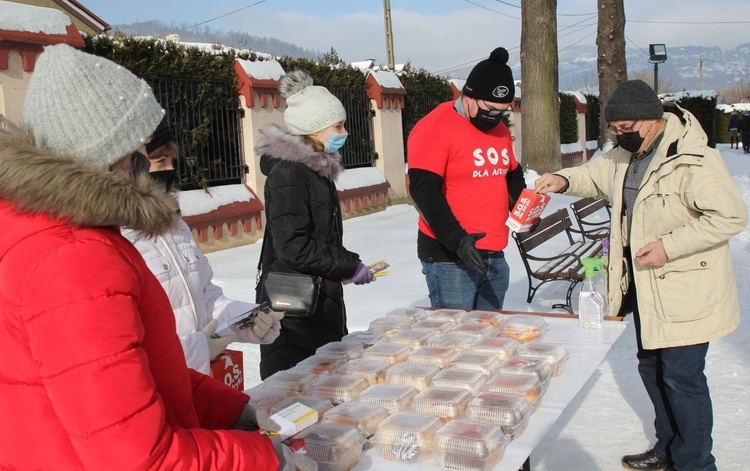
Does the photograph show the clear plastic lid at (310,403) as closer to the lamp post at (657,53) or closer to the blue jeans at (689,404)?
the blue jeans at (689,404)

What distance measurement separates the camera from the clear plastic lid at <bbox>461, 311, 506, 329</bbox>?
2840mm

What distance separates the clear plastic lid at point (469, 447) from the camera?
1.72 m

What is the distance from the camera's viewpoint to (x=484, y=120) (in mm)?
3627

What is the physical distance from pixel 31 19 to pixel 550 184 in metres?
5.87

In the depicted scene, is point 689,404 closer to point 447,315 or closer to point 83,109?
point 447,315

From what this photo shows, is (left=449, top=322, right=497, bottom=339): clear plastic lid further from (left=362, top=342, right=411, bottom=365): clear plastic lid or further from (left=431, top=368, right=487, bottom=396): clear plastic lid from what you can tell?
(left=431, top=368, right=487, bottom=396): clear plastic lid

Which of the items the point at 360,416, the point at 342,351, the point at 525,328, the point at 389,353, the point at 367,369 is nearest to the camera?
the point at 360,416

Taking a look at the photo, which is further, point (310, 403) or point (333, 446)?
point (310, 403)

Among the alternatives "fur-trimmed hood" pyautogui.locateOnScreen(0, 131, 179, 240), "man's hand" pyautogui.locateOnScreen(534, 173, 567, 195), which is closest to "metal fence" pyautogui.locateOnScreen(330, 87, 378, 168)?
"man's hand" pyautogui.locateOnScreen(534, 173, 567, 195)

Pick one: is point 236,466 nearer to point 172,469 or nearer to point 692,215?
point 172,469

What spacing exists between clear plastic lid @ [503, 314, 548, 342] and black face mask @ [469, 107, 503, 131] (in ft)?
3.96

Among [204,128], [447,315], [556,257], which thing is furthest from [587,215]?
[447,315]

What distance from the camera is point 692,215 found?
2.97 m

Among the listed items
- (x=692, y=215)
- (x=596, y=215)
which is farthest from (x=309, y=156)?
(x=596, y=215)
